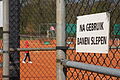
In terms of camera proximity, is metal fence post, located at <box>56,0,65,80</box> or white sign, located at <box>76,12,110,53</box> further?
metal fence post, located at <box>56,0,65,80</box>

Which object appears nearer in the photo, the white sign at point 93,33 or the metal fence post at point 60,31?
the white sign at point 93,33

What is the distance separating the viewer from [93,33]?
1897 millimetres

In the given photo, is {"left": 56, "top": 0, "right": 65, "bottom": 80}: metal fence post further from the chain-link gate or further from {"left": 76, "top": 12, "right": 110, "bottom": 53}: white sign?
{"left": 76, "top": 12, "right": 110, "bottom": 53}: white sign

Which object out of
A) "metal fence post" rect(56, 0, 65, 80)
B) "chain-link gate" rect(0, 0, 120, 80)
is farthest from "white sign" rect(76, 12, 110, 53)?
"metal fence post" rect(56, 0, 65, 80)

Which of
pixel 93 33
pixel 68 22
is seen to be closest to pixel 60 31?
pixel 68 22

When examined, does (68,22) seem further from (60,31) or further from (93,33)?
(93,33)

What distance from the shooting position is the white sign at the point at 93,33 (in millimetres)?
1788

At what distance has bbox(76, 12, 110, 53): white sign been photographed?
70.4 inches

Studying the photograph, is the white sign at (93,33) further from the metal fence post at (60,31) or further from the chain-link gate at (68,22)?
the metal fence post at (60,31)

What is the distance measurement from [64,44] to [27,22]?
2588mm

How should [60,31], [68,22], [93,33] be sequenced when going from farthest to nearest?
[68,22]
[60,31]
[93,33]

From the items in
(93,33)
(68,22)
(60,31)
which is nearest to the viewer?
(93,33)

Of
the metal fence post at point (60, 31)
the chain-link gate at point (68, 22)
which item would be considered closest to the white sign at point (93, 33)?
the chain-link gate at point (68, 22)

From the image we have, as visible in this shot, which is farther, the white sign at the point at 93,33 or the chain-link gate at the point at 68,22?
the chain-link gate at the point at 68,22
